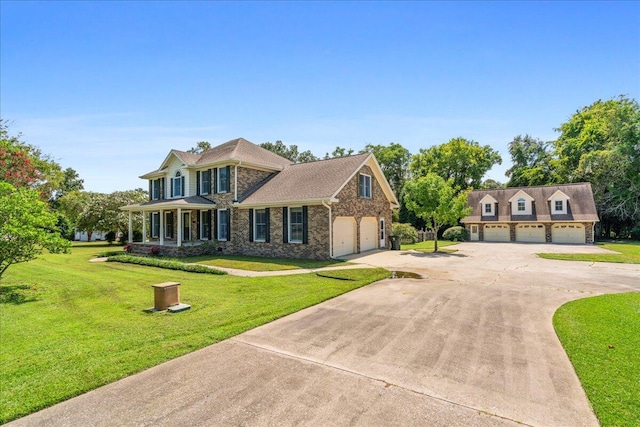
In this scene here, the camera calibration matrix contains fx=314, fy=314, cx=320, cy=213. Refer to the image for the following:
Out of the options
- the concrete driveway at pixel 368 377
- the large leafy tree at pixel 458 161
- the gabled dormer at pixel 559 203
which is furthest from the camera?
the large leafy tree at pixel 458 161

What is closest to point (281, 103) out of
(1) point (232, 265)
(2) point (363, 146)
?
(1) point (232, 265)

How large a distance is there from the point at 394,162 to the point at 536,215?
59.2 ft

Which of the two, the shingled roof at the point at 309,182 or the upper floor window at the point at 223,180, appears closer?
the shingled roof at the point at 309,182

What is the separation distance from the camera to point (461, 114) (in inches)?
629

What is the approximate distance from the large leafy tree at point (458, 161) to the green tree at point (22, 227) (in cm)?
3685

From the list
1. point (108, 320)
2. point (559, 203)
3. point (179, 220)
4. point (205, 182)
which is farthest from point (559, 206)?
point (108, 320)

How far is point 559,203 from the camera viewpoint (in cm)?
2764

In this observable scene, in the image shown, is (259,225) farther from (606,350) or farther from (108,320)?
(606,350)

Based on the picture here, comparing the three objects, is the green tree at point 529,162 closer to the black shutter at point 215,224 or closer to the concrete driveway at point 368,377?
the black shutter at point 215,224

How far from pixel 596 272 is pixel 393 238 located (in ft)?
35.3

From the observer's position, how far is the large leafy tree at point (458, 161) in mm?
38844

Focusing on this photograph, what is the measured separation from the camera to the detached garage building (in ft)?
87.0

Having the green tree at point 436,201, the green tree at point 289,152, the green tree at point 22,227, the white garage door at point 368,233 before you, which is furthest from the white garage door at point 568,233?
the green tree at point 22,227

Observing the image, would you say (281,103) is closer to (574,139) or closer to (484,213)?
(484,213)
